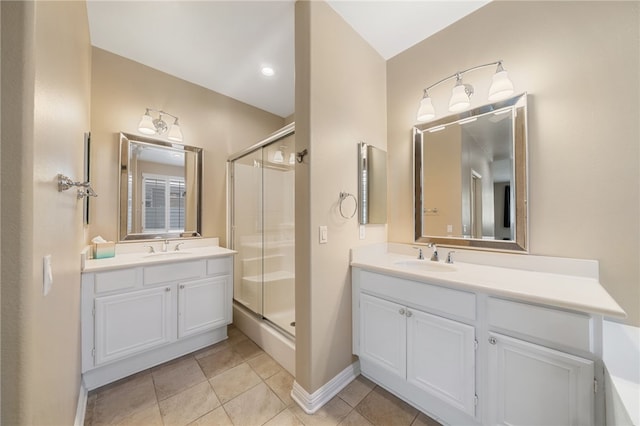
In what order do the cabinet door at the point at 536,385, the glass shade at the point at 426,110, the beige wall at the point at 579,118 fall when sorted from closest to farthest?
the cabinet door at the point at 536,385
the beige wall at the point at 579,118
the glass shade at the point at 426,110

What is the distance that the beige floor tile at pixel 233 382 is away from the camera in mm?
1575

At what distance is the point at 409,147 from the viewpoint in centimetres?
198

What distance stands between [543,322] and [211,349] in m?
2.39

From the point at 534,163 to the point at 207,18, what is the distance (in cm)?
246

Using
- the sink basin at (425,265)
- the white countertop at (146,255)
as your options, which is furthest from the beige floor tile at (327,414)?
the white countertop at (146,255)

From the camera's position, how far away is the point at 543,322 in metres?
1.00

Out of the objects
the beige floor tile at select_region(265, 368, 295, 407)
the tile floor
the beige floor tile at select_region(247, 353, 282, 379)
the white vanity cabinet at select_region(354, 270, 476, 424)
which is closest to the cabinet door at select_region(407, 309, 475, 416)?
the white vanity cabinet at select_region(354, 270, 476, 424)

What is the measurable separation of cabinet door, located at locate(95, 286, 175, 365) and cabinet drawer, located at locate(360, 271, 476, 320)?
1.61 metres

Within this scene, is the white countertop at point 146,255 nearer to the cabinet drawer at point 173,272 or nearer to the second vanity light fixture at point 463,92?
the cabinet drawer at point 173,272

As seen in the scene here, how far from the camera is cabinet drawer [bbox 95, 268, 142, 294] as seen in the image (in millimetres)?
1582

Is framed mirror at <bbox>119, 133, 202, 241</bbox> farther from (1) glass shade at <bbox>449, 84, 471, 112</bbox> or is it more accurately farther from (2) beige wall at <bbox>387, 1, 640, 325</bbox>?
(2) beige wall at <bbox>387, 1, 640, 325</bbox>

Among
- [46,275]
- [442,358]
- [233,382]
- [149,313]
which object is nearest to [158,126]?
[149,313]

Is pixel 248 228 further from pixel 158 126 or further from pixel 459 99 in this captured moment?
pixel 459 99

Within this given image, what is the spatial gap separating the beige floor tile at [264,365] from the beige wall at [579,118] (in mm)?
2008
